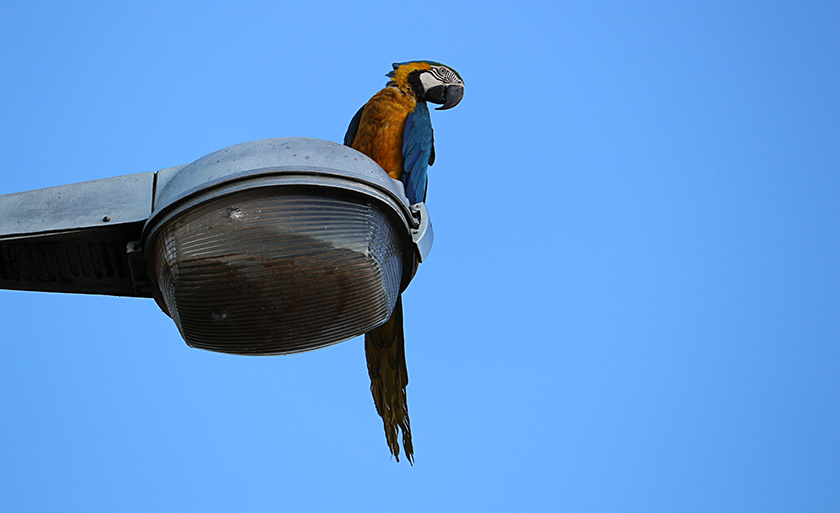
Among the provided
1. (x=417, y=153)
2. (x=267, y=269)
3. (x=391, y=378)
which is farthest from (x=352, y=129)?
(x=267, y=269)

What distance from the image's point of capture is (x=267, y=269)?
119cm

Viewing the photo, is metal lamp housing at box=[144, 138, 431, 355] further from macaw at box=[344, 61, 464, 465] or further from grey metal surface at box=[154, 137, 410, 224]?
macaw at box=[344, 61, 464, 465]

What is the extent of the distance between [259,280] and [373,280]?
22cm

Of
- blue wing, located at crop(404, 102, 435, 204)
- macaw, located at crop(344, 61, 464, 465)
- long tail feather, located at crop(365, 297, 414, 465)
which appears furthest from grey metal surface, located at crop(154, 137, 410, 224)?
blue wing, located at crop(404, 102, 435, 204)

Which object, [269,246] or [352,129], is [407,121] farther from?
[269,246]

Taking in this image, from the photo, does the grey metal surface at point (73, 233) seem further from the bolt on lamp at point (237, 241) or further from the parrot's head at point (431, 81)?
the parrot's head at point (431, 81)

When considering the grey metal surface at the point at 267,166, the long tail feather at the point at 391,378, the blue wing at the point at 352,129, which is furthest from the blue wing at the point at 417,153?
the grey metal surface at the point at 267,166

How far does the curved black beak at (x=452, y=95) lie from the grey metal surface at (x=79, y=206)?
266cm

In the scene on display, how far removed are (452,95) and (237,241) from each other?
279 centimetres

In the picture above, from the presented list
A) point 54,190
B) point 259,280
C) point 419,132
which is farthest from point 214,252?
point 419,132

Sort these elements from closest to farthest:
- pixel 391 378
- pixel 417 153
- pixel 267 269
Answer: pixel 267 269 < pixel 391 378 < pixel 417 153

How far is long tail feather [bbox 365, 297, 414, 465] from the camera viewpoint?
2.21 metres

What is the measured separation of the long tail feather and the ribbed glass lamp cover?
102 cm

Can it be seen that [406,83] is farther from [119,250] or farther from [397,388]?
[119,250]
